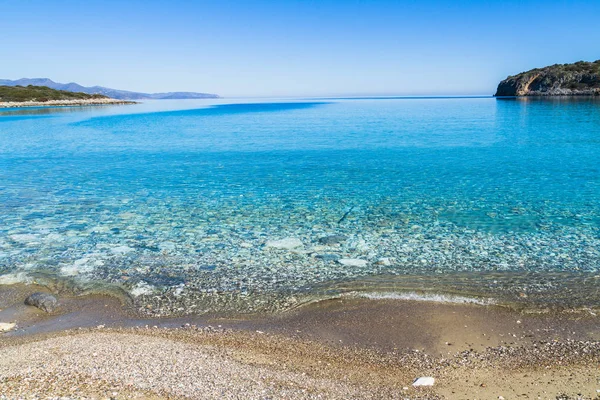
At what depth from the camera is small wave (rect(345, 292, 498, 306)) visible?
10750 millimetres

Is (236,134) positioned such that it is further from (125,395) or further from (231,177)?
(125,395)

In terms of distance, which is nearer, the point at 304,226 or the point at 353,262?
the point at 353,262

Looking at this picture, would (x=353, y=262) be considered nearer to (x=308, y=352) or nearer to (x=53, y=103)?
(x=308, y=352)

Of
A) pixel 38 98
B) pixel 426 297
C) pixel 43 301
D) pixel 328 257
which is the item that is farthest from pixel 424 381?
pixel 38 98

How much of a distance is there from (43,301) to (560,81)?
17750cm

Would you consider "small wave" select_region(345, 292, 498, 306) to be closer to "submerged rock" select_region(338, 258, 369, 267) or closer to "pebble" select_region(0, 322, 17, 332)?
"submerged rock" select_region(338, 258, 369, 267)

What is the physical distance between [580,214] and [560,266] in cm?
665

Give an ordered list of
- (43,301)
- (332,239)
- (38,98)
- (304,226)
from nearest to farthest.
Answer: (43,301), (332,239), (304,226), (38,98)

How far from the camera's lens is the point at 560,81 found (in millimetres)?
150500

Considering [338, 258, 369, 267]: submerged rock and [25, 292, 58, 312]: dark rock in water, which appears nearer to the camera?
[25, 292, 58, 312]: dark rock in water

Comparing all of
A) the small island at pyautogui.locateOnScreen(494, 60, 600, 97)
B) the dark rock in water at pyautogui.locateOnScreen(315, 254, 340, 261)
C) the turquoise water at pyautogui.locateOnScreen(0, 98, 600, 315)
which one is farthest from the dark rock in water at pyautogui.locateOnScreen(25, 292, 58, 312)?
the small island at pyautogui.locateOnScreen(494, 60, 600, 97)

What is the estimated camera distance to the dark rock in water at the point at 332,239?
15.1 m

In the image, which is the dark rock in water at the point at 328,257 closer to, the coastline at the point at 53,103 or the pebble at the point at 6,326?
the pebble at the point at 6,326

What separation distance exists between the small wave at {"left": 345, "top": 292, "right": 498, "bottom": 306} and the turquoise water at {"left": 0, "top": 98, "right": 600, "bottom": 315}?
0.24 meters
